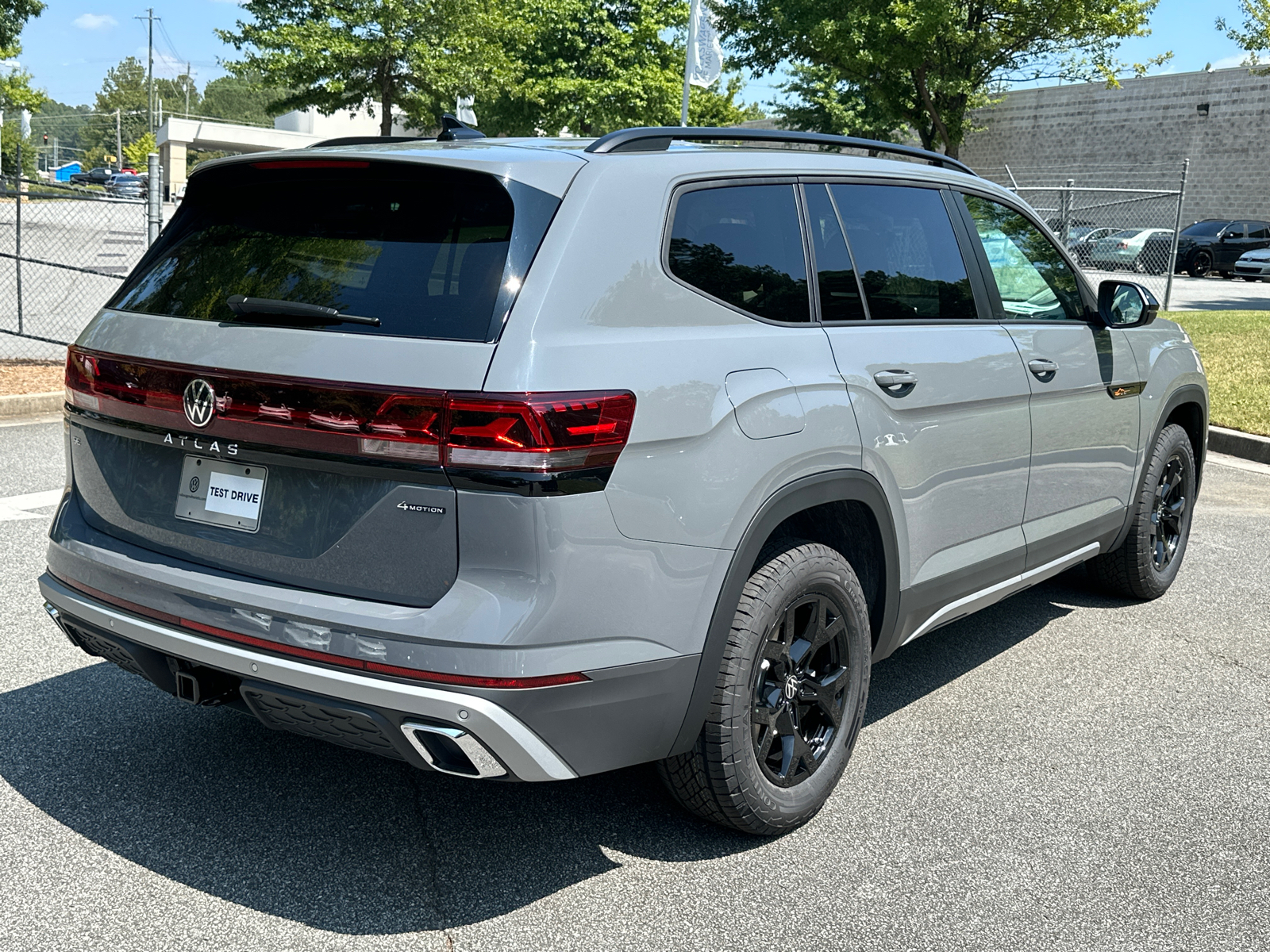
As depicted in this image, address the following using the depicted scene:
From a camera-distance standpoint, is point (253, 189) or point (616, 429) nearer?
point (616, 429)

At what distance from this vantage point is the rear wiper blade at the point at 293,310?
2.86 meters

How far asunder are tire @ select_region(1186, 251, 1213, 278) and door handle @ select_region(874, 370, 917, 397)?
33.7 m

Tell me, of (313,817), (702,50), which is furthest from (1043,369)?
(702,50)

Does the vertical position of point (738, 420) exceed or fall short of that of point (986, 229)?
it falls short

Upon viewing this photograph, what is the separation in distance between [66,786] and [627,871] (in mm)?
1670

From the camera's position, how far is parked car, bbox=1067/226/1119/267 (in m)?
28.0

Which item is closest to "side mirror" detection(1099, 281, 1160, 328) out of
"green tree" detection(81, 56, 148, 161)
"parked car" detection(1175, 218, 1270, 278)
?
"parked car" detection(1175, 218, 1270, 278)

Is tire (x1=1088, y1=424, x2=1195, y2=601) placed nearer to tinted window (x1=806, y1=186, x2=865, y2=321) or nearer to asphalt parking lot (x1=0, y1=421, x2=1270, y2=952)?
asphalt parking lot (x1=0, y1=421, x2=1270, y2=952)

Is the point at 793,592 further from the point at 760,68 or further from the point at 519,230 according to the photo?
the point at 760,68

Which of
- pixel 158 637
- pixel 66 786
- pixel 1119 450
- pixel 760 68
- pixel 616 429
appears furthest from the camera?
pixel 760 68

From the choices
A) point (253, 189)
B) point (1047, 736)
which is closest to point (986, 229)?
point (1047, 736)

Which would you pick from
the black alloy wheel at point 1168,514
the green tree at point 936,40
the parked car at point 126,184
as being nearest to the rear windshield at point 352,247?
the black alloy wheel at point 1168,514

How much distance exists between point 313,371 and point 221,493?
44 cm

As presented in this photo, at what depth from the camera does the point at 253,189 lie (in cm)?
330
